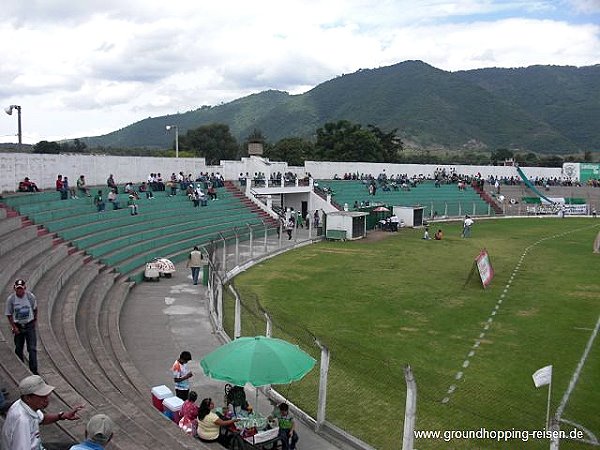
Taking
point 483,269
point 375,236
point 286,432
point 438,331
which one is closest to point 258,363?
point 286,432

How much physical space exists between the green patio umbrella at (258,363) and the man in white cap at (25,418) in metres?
3.73

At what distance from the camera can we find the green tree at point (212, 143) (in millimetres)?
105519

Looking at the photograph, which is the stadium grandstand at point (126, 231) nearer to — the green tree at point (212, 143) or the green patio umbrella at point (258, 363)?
the green patio umbrella at point (258, 363)

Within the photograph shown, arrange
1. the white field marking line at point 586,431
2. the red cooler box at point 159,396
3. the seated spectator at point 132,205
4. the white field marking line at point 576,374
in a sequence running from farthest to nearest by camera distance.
Result: the seated spectator at point 132,205, the white field marking line at point 576,374, the red cooler box at point 159,396, the white field marking line at point 586,431

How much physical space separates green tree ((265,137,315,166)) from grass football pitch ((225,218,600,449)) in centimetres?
5813

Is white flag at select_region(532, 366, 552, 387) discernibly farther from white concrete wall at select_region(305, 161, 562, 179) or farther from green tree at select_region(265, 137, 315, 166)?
green tree at select_region(265, 137, 315, 166)

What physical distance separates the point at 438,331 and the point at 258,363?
8.28m

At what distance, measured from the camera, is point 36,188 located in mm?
25391

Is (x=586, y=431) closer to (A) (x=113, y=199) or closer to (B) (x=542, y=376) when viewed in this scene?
(B) (x=542, y=376)

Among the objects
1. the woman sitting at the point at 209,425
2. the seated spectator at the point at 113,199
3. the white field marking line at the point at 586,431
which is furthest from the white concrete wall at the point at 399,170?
the woman sitting at the point at 209,425

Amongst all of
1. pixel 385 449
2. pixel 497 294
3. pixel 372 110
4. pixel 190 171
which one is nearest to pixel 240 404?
pixel 385 449

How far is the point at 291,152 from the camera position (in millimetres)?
89875

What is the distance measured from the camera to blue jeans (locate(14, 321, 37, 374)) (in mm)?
8836

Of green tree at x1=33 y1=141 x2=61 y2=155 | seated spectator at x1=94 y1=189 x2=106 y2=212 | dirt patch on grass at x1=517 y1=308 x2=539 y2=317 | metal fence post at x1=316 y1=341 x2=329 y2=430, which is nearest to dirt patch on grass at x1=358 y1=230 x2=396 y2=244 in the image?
seated spectator at x1=94 y1=189 x2=106 y2=212
